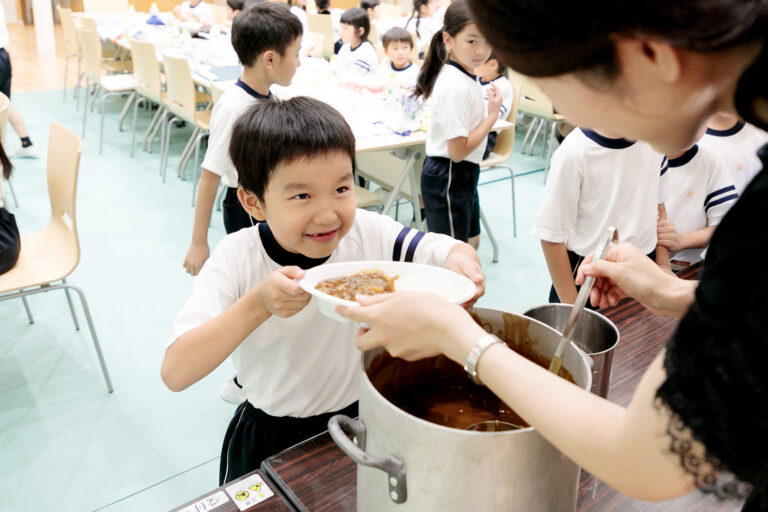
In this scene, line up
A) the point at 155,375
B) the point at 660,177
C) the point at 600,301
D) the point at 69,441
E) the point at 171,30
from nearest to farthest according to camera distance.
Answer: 1. the point at 600,301
2. the point at 660,177
3. the point at 69,441
4. the point at 155,375
5. the point at 171,30

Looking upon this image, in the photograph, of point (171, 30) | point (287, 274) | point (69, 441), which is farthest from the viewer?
point (171, 30)

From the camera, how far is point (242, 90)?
2.23 metres

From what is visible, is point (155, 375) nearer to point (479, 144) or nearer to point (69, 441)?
point (69, 441)

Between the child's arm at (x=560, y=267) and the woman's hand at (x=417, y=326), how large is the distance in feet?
2.97

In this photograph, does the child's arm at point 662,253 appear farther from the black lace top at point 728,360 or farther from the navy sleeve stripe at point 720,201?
the black lace top at point 728,360

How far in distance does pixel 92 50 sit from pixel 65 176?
304cm

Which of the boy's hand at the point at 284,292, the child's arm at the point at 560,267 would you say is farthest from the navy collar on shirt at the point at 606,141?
the boy's hand at the point at 284,292

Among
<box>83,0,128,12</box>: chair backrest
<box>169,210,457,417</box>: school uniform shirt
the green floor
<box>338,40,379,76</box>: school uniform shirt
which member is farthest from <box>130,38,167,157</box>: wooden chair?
<box>83,0,128,12</box>: chair backrest

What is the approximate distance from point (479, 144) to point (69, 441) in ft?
6.14

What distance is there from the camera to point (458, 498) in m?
0.60

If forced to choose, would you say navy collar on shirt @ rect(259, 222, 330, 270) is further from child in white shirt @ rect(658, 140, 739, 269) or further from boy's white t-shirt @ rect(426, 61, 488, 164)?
boy's white t-shirt @ rect(426, 61, 488, 164)

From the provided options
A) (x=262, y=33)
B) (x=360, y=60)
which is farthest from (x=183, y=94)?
(x=262, y=33)

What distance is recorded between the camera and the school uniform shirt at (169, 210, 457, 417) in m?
1.06

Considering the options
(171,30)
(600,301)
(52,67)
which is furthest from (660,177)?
(52,67)
